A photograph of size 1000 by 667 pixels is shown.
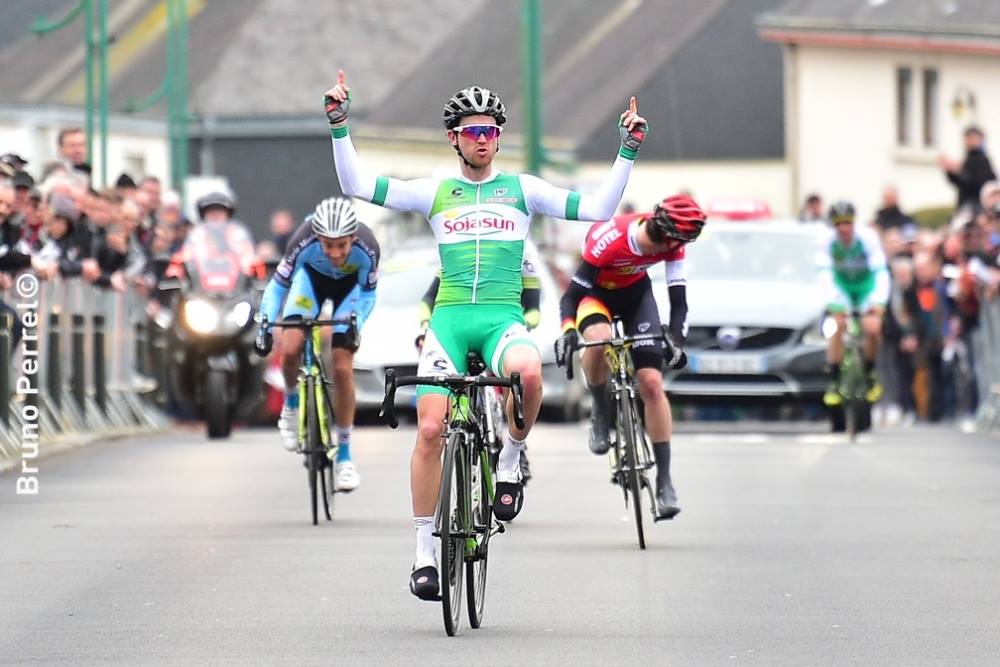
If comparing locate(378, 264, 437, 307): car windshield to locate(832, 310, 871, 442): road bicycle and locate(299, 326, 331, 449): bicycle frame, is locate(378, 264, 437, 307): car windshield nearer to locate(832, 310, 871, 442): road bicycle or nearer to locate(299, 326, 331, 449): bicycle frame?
locate(832, 310, 871, 442): road bicycle

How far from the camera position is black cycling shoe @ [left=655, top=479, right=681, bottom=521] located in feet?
45.3

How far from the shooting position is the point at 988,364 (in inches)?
998

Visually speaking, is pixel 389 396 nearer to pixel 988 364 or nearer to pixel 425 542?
pixel 425 542

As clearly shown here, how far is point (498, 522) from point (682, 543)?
308cm

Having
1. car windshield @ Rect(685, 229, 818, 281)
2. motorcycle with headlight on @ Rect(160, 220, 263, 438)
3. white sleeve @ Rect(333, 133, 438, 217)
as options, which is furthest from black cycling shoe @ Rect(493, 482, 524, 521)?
car windshield @ Rect(685, 229, 818, 281)

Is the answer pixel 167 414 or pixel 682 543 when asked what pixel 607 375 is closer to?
pixel 682 543

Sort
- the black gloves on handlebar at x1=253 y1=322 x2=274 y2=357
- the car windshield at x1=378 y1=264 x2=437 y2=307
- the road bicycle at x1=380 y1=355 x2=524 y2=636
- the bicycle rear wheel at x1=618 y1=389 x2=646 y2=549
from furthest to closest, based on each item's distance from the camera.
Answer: the car windshield at x1=378 y1=264 x2=437 y2=307 < the black gloves on handlebar at x1=253 y1=322 x2=274 y2=357 < the bicycle rear wheel at x1=618 y1=389 x2=646 y2=549 < the road bicycle at x1=380 y1=355 x2=524 y2=636

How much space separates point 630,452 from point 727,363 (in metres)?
10.3

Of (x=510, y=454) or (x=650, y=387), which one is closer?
(x=510, y=454)

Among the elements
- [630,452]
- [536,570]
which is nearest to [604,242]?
[630,452]

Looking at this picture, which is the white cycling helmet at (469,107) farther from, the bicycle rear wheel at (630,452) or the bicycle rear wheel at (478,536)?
the bicycle rear wheel at (630,452)

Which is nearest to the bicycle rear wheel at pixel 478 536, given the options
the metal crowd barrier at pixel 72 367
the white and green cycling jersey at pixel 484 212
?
the white and green cycling jersey at pixel 484 212

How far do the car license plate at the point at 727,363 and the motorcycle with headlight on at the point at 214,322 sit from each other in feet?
12.3

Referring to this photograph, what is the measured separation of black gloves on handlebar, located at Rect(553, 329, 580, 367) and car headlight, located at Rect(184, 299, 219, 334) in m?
9.40
